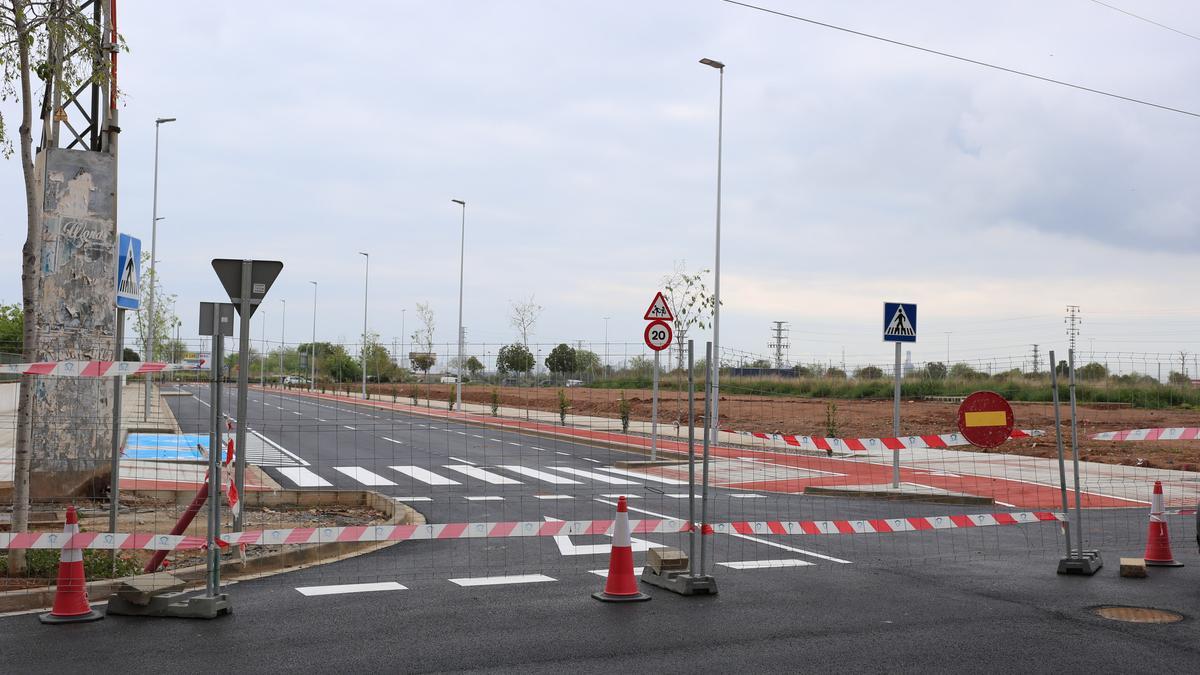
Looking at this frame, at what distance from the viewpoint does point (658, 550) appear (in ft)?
31.7

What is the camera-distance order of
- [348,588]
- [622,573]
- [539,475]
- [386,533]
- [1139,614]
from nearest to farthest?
1. [1139,614]
2. [622,573]
3. [348,588]
4. [386,533]
5. [539,475]

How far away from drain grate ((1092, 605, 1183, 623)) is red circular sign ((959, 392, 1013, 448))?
2861mm

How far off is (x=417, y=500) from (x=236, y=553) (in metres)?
5.69

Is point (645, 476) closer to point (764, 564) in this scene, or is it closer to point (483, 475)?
point (483, 475)

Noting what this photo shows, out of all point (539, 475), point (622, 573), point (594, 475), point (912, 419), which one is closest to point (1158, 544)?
point (622, 573)

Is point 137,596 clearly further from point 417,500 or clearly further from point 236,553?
point 417,500

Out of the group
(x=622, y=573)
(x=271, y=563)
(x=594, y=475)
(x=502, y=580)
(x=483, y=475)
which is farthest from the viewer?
(x=594, y=475)

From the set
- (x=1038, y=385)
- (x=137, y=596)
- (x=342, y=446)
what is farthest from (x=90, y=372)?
(x=1038, y=385)

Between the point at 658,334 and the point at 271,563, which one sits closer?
the point at 271,563

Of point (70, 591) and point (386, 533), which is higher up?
point (386, 533)

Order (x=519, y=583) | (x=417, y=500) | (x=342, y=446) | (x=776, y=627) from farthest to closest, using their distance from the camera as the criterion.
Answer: (x=342, y=446) → (x=417, y=500) → (x=519, y=583) → (x=776, y=627)

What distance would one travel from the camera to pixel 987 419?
37.1 feet

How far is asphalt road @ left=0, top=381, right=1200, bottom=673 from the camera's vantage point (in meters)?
6.80

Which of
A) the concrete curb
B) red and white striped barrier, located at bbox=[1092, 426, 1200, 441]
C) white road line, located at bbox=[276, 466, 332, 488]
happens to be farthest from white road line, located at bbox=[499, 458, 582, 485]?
red and white striped barrier, located at bbox=[1092, 426, 1200, 441]
